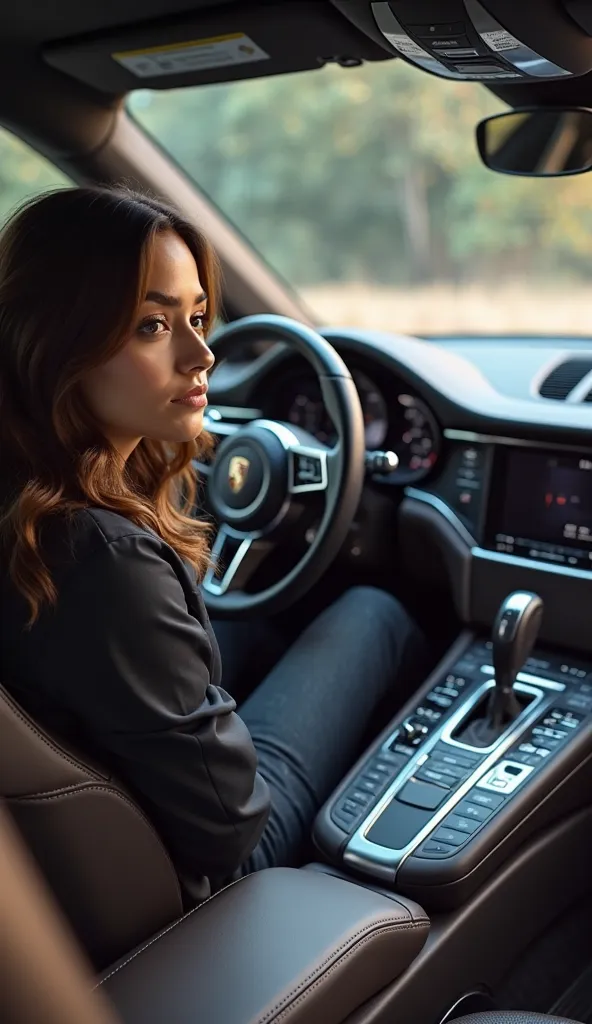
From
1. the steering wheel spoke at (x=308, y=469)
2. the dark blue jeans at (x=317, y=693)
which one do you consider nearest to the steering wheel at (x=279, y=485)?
the steering wheel spoke at (x=308, y=469)

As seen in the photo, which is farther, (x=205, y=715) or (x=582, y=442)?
(x=582, y=442)

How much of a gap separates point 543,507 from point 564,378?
33 cm

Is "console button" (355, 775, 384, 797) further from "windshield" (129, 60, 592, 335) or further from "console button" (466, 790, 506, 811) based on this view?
"windshield" (129, 60, 592, 335)

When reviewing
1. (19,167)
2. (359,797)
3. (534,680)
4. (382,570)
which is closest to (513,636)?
(534,680)

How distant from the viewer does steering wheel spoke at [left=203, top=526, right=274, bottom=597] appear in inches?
85.3

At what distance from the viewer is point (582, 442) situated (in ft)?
6.91

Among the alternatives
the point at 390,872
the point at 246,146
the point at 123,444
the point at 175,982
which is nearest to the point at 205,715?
the point at 175,982

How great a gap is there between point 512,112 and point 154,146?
987 millimetres

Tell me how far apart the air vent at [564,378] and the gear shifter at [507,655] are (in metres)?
0.49

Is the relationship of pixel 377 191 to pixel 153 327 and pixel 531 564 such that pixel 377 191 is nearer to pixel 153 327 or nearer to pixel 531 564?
pixel 531 564

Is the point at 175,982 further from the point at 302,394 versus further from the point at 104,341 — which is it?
the point at 302,394

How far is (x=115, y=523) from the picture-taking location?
1.28 meters

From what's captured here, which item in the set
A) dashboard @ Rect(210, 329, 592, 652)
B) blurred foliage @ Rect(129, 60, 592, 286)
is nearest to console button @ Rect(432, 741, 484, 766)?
dashboard @ Rect(210, 329, 592, 652)

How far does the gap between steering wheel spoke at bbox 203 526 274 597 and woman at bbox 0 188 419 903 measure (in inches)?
21.5
